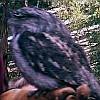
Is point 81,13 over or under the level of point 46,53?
under

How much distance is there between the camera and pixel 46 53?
46 cm

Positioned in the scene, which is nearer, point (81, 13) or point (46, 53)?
point (46, 53)

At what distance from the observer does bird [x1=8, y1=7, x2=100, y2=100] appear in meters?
0.43

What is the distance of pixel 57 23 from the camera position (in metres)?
0.54

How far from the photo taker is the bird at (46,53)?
1.40 feet

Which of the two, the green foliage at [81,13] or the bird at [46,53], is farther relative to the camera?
the green foliage at [81,13]

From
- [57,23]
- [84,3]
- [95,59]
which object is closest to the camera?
[57,23]

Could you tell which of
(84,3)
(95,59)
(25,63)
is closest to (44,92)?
(25,63)

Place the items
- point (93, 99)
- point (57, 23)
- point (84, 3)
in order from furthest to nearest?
point (84, 3)
point (57, 23)
point (93, 99)

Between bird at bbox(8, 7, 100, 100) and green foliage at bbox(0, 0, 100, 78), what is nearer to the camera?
bird at bbox(8, 7, 100, 100)

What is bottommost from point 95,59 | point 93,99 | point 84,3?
point 95,59

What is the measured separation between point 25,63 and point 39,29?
8 centimetres

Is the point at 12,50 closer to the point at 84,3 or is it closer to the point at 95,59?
the point at 95,59

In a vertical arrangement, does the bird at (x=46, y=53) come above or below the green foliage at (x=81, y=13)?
above
